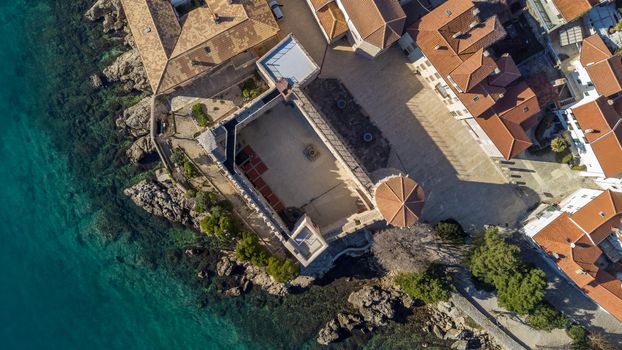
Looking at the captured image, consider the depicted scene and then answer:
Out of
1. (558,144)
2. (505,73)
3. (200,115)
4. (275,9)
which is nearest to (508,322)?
(558,144)

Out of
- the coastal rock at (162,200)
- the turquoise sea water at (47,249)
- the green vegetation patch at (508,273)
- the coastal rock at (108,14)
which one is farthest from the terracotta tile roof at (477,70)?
the turquoise sea water at (47,249)

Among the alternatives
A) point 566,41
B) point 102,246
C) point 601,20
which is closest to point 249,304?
point 102,246

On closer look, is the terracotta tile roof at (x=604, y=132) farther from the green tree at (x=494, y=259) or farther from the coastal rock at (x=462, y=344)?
the coastal rock at (x=462, y=344)

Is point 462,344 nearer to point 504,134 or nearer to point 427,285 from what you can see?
point 427,285

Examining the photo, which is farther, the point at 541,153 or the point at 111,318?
the point at 111,318

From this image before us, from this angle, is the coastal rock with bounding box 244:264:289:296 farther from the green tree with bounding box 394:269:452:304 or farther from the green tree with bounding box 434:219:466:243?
the green tree with bounding box 434:219:466:243

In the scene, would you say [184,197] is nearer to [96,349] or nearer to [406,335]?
[96,349]

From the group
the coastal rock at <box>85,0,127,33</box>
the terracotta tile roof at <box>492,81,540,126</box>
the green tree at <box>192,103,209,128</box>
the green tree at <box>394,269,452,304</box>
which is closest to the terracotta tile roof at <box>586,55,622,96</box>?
the terracotta tile roof at <box>492,81,540,126</box>
